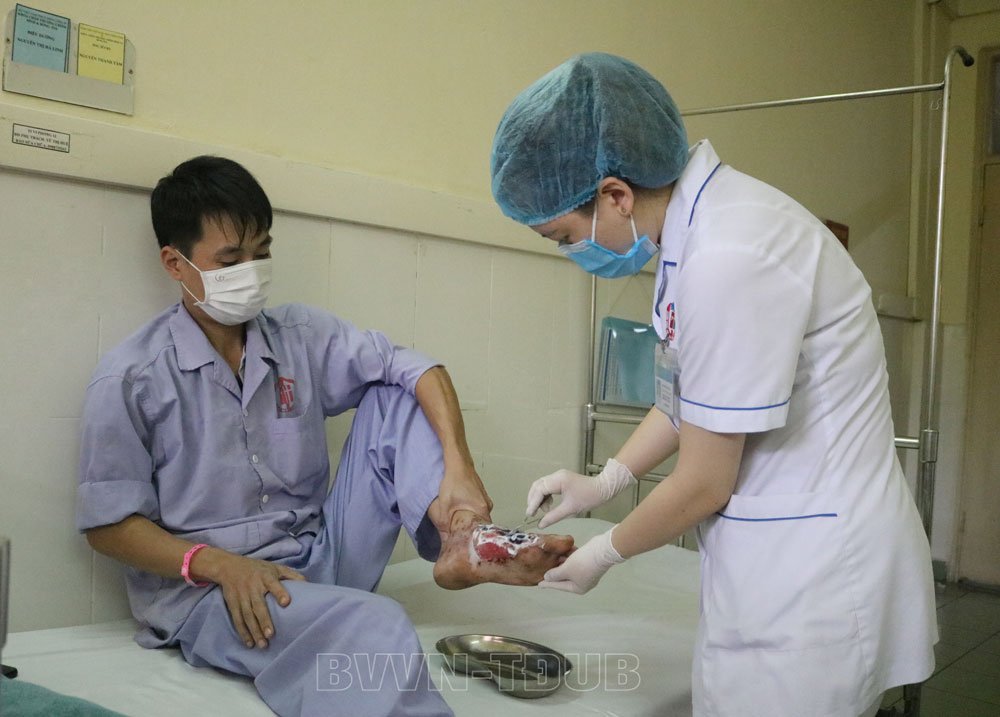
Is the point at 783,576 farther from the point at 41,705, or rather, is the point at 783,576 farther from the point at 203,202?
the point at 203,202

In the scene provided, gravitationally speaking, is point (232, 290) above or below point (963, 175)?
below

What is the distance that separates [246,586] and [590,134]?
3.01 ft

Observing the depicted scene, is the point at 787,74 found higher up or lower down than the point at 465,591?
higher up

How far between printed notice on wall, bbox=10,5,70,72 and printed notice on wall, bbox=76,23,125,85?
0.09 ft

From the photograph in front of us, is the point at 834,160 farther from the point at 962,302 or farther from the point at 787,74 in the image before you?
the point at 962,302

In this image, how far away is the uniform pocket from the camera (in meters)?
1.05

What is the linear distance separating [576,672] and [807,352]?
75 centimetres

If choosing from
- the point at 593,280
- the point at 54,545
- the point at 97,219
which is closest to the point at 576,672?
the point at 54,545

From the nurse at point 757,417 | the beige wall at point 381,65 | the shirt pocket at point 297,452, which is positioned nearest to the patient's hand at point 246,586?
the shirt pocket at point 297,452

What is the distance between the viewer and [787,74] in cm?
360

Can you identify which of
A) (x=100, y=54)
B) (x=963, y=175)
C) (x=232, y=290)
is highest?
(x=963, y=175)

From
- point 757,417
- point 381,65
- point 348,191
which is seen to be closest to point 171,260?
point 348,191

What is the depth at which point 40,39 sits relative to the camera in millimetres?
1572

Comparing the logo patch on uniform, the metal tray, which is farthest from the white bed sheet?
the logo patch on uniform
